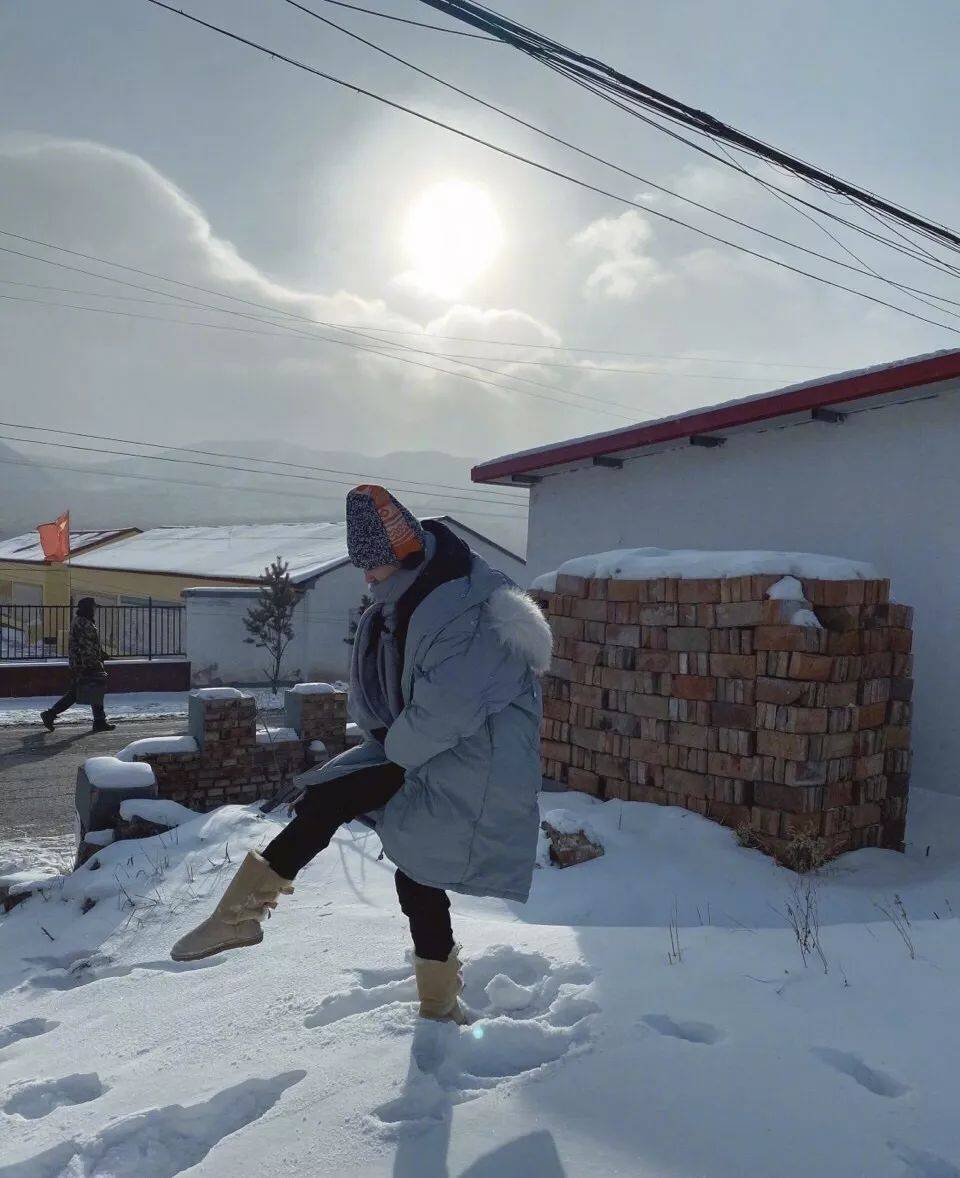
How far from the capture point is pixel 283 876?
257 centimetres

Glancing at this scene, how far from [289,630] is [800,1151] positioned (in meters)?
19.8

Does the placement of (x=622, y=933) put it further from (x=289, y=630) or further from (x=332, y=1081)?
(x=289, y=630)

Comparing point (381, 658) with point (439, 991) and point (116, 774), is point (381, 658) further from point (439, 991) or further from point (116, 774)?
point (116, 774)

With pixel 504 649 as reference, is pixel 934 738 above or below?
below

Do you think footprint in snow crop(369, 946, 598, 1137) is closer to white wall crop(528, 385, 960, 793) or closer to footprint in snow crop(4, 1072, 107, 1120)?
footprint in snow crop(4, 1072, 107, 1120)

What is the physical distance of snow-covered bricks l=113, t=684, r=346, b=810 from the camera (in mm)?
7008

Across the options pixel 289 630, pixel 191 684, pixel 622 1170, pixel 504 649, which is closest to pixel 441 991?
pixel 622 1170

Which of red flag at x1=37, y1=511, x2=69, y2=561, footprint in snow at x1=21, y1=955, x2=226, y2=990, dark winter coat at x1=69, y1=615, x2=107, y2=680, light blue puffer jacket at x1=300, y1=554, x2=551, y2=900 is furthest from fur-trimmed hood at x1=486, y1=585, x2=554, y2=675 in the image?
red flag at x1=37, y1=511, x2=69, y2=561

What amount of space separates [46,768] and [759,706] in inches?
317

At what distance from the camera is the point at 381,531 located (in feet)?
8.41

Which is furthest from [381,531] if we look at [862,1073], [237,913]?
[862,1073]

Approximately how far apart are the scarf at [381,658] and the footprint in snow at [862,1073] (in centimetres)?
143

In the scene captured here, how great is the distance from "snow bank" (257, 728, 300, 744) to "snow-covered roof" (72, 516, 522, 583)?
14.9 meters

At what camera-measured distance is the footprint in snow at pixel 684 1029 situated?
2.34 meters
